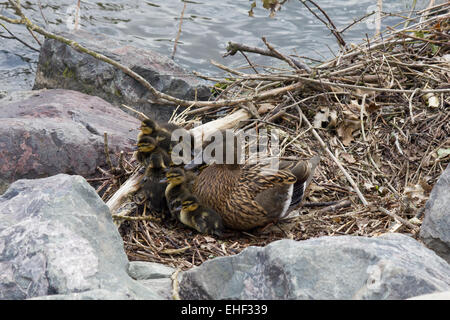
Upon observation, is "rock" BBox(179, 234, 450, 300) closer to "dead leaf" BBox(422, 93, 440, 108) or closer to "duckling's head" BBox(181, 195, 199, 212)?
"duckling's head" BBox(181, 195, 199, 212)

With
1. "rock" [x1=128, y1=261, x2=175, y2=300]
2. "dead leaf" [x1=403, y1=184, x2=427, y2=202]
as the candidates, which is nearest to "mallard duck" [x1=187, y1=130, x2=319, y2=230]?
"dead leaf" [x1=403, y1=184, x2=427, y2=202]

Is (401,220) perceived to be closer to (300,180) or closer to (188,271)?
(300,180)

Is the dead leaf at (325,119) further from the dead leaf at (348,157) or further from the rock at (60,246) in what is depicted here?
the rock at (60,246)

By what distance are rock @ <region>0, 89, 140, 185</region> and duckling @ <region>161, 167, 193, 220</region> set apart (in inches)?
31.1

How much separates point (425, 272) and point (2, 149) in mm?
3416

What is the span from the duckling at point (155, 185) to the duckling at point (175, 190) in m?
0.06

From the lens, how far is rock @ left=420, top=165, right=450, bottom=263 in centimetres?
340

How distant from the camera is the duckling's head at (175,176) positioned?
4.42 meters

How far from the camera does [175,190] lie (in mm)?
4453

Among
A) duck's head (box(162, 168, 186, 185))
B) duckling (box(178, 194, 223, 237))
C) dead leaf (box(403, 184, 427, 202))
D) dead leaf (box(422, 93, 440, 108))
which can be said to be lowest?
duckling (box(178, 194, 223, 237))

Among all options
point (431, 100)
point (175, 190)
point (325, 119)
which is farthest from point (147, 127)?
point (431, 100)

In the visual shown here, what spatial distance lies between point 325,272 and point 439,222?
1363mm

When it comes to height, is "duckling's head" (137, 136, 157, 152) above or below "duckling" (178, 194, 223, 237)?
above
